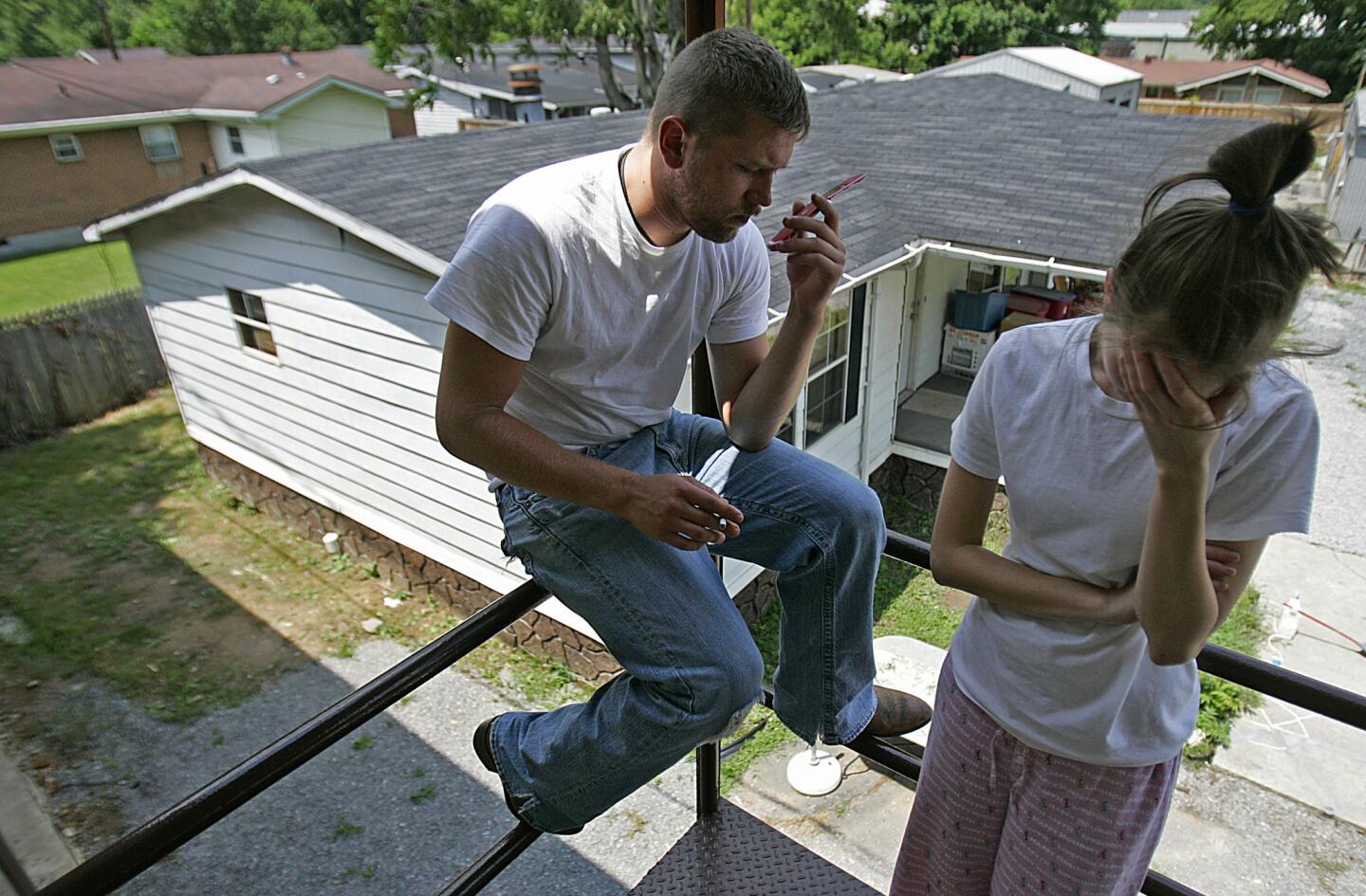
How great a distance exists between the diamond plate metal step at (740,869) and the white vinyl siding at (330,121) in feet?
70.1

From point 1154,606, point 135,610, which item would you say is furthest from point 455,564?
point 1154,606

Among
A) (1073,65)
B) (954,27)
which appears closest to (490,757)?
(1073,65)

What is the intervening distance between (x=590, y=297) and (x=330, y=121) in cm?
2292

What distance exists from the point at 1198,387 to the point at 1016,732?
59 cm

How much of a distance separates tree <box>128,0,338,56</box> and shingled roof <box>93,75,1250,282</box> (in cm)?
3298

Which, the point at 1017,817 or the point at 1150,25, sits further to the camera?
the point at 1150,25

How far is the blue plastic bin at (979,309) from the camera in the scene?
8.68m

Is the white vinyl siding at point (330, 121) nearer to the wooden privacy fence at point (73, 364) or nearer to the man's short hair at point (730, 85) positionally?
the wooden privacy fence at point (73, 364)

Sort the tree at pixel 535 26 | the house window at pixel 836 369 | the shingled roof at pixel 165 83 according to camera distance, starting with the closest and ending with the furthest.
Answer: the house window at pixel 836 369 < the tree at pixel 535 26 < the shingled roof at pixel 165 83

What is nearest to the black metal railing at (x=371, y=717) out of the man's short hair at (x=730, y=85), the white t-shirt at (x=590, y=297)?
the white t-shirt at (x=590, y=297)

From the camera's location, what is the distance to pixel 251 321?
701 centimetres

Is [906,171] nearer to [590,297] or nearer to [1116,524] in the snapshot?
[590,297]

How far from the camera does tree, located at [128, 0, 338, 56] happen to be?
34125 mm

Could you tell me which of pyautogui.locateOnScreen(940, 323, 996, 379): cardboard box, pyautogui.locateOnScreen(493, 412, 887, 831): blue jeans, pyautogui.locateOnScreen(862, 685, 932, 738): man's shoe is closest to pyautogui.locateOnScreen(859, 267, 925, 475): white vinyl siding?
pyautogui.locateOnScreen(940, 323, 996, 379): cardboard box
